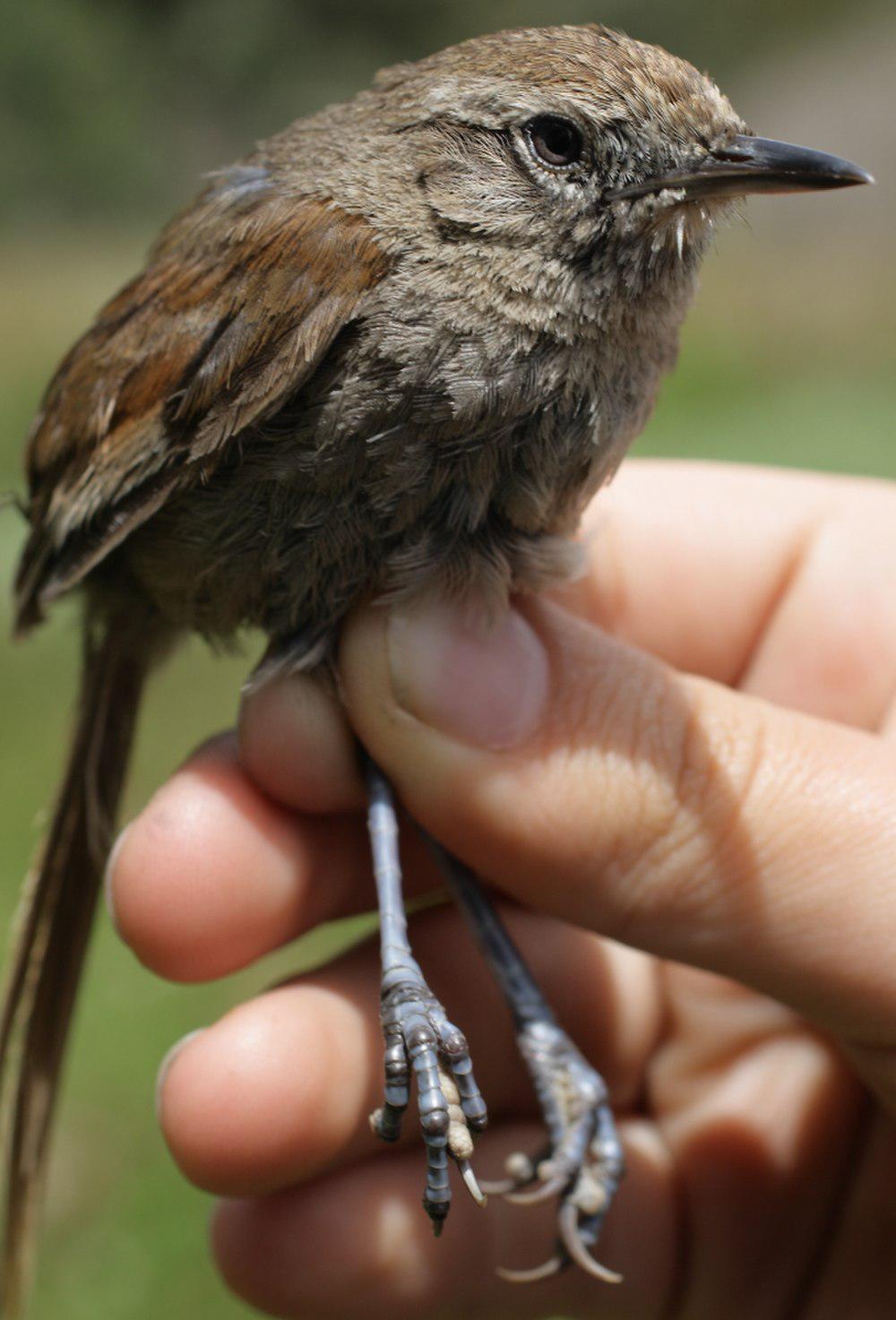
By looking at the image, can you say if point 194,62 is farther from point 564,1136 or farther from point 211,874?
point 564,1136

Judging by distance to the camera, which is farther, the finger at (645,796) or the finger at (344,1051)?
the finger at (344,1051)

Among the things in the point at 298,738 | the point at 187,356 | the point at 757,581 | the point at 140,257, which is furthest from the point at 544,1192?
the point at 140,257

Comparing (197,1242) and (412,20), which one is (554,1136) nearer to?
(197,1242)

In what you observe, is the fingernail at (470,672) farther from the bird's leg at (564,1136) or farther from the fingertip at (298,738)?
the bird's leg at (564,1136)

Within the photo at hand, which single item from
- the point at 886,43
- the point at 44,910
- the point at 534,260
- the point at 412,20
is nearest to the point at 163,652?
the point at 44,910

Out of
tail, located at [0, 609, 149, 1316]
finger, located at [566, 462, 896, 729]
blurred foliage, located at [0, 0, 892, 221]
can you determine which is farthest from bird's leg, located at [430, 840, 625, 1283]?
blurred foliage, located at [0, 0, 892, 221]

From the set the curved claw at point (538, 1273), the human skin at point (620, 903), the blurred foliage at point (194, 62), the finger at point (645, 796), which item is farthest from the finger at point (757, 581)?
the blurred foliage at point (194, 62)
